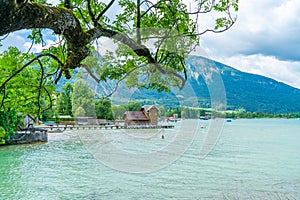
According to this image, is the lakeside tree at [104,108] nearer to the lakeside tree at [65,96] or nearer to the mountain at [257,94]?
the lakeside tree at [65,96]

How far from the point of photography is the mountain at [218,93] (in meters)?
4.01

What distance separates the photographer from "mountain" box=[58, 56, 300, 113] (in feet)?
13.2

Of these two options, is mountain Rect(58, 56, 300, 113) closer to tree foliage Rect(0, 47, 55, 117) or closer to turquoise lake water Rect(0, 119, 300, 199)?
tree foliage Rect(0, 47, 55, 117)

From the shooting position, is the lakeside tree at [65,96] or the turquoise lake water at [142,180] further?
the turquoise lake water at [142,180]

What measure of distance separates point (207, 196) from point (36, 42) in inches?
338

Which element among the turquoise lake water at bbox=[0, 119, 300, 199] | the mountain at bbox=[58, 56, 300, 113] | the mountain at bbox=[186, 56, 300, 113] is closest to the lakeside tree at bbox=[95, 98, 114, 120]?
the mountain at bbox=[58, 56, 300, 113]

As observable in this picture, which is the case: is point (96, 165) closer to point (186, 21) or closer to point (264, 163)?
point (264, 163)

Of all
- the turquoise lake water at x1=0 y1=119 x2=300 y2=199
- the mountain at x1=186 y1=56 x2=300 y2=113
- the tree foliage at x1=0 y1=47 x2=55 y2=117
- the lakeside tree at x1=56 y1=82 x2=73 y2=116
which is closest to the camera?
the tree foliage at x1=0 y1=47 x2=55 y2=117

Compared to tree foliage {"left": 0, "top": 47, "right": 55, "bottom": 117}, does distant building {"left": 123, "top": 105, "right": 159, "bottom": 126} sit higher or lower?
lower

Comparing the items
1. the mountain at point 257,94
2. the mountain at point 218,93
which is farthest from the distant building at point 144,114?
the mountain at point 257,94

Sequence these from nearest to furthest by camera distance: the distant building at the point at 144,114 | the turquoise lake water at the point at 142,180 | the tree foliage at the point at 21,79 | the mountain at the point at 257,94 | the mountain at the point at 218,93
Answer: the mountain at the point at 218,93, the tree foliage at the point at 21,79, the turquoise lake water at the point at 142,180, the distant building at the point at 144,114, the mountain at the point at 257,94

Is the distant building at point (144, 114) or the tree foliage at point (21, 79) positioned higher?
the tree foliage at point (21, 79)

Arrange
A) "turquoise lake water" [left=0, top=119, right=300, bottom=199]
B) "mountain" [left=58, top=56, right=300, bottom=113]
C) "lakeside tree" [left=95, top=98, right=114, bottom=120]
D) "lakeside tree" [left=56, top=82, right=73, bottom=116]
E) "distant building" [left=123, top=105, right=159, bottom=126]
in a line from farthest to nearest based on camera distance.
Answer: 1. "distant building" [left=123, top=105, right=159, bottom=126]
2. "turquoise lake water" [left=0, top=119, right=300, bottom=199]
3. "lakeside tree" [left=56, top=82, right=73, bottom=116]
4. "lakeside tree" [left=95, top=98, right=114, bottom=120]
5. "mountain" [left=58, top=56, right=300, bottom=113]

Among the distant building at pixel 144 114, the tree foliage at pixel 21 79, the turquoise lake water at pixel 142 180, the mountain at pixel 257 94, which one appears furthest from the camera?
the mountain at pixel 257 94
